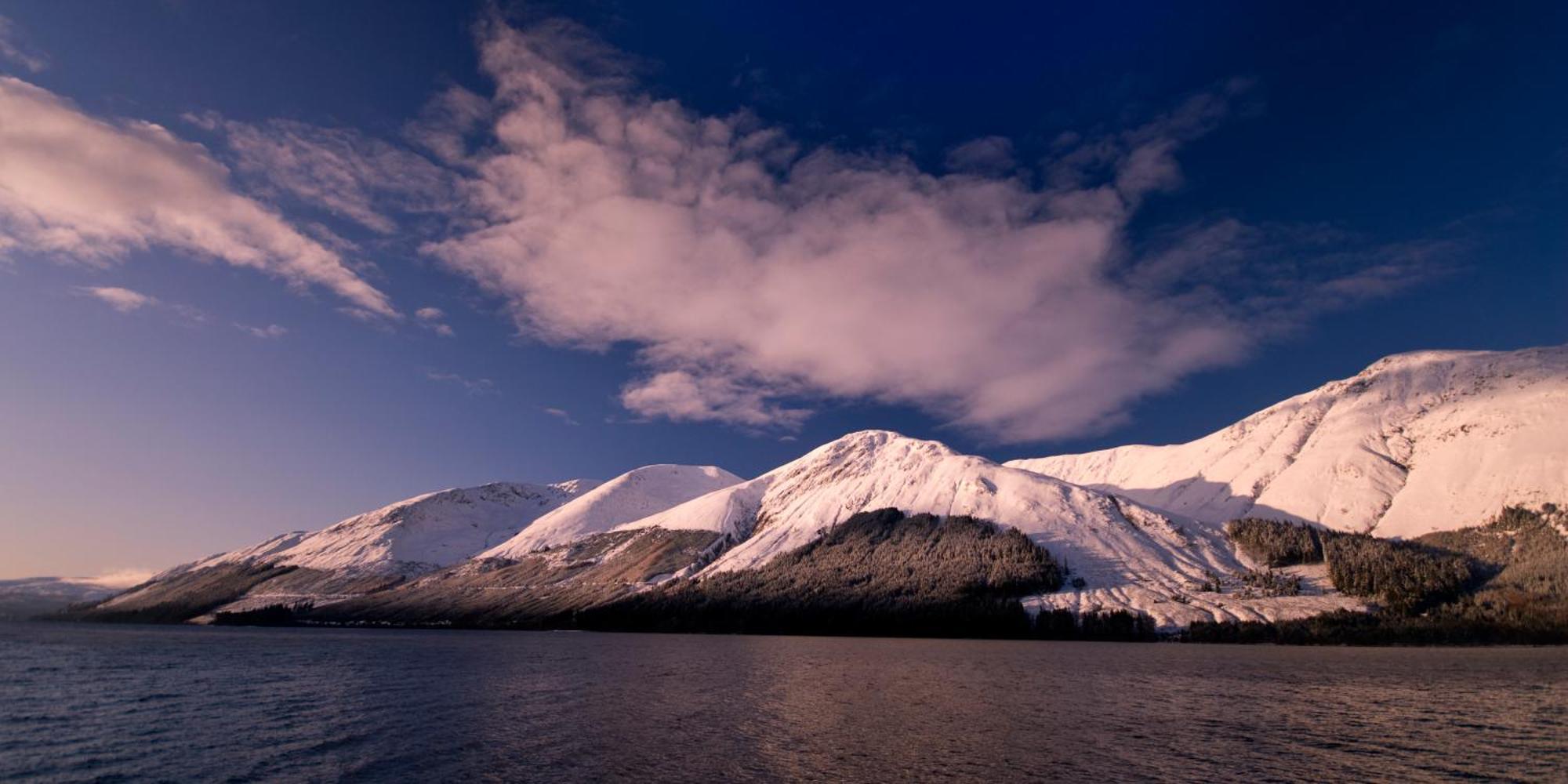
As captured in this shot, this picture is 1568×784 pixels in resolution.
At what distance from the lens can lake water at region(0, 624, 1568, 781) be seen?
55250 millimetres

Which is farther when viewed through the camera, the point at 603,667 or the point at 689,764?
the point at 603,667

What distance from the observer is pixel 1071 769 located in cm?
5591

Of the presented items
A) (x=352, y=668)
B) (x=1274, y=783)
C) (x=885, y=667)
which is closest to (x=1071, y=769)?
(x=1274, y=783)

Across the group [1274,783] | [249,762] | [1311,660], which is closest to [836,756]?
[1274,783]

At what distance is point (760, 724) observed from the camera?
2960 inches

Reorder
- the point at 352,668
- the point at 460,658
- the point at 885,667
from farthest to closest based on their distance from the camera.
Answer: the point at 460,658 → the point at 885,667 → the point at 352,668

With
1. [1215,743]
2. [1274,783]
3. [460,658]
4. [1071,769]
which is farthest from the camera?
[460,658]

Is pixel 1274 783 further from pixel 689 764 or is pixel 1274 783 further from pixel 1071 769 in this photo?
pixel 689 764

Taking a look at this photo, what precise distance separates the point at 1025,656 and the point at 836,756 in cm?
13965

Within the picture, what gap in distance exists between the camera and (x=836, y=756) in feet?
197

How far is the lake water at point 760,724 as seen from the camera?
5525 cm

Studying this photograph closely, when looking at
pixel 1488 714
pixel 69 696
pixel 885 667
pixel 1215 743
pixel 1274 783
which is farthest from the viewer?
pixel 885 667

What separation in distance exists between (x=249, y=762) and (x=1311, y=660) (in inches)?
8301

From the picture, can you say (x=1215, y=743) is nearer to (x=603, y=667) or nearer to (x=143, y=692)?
(x=603, y=667)
